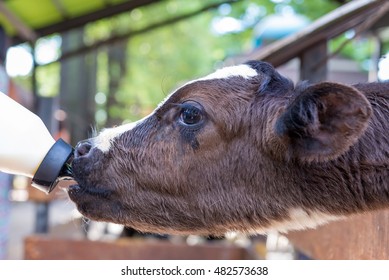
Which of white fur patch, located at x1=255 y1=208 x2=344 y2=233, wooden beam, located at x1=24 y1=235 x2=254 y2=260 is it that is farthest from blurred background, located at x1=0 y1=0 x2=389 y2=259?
white fur patch, located at x1=255 y1=208 x2=344 y2=233

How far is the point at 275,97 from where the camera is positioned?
249 centimetres

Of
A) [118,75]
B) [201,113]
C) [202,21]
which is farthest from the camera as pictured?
[202,21]

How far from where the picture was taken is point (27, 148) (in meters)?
2.32

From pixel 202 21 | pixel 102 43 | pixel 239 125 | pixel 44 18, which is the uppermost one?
pixel 202 21

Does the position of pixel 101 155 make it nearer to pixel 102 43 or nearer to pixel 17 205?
pixel 102 43

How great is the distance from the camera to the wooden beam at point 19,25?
18.3 ft

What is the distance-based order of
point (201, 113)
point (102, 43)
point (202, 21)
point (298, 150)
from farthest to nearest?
point (202, 21) → point (102, 43) → point (201, 113) → point (298, 150)

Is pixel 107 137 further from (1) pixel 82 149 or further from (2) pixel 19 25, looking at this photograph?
(2) pixel 19 25

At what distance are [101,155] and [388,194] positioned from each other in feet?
3.75

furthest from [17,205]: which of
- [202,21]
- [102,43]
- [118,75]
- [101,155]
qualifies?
[101,155]

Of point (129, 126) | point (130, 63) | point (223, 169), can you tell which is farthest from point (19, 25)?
point (130, 63)

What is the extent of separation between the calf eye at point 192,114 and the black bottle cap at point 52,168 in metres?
0.50

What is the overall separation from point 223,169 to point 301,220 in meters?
0.38

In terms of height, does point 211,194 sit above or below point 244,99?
below
